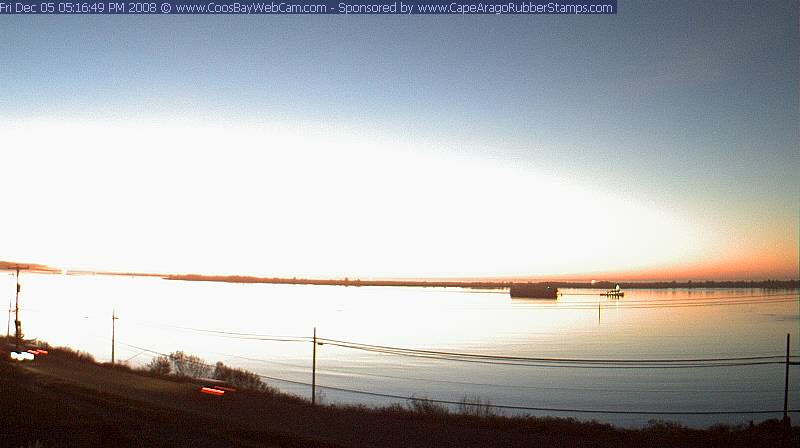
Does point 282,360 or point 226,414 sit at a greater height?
point 226,414

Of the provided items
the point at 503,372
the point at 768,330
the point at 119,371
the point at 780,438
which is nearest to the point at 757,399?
the point at 503,372

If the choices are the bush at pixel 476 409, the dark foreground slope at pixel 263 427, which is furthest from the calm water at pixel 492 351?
the dark foreground slope at pixel 263 427

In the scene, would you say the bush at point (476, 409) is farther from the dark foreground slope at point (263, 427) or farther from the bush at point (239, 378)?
the bush at point (239, 378)

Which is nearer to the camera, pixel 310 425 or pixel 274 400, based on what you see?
pixel 310 425

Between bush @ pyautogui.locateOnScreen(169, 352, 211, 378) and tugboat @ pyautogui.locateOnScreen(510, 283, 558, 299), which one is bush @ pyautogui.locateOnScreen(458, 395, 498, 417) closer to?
bush @ pyautogui.locateOnScreen(169, 352, 211, 378)

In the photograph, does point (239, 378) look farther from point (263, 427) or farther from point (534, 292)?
point (534, 292)

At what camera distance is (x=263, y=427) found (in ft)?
53.3

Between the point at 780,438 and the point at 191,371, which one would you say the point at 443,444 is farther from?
the point at 191,371

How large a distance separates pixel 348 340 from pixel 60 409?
48.4 meters

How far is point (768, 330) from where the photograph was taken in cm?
7588

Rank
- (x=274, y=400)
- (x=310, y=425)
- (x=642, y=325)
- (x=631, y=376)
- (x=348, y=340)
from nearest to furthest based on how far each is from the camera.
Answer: (x=310, y=425)
(x=274, y=400)
(x=631, y=376)
(x=348, y=340)
(x=642, y=325)

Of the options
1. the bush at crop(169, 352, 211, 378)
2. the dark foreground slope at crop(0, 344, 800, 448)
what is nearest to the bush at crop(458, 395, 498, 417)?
the dark foreground slope at crop(0, 344, 800, 448)

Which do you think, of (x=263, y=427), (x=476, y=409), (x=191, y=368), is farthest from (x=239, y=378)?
(x=263, y=427)

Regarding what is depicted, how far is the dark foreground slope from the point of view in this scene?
46.2 ft
